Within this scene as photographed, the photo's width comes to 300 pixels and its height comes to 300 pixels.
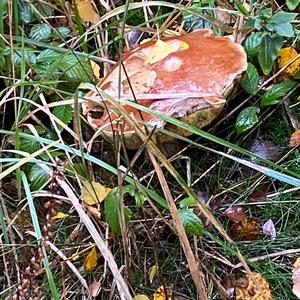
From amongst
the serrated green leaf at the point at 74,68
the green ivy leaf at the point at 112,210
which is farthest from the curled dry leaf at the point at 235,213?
the serrated green leaf at the point at 74,68

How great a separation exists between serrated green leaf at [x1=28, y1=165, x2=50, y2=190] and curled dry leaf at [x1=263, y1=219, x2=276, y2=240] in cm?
52

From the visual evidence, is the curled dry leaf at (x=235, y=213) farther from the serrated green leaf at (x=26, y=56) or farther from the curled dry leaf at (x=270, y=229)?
the serrated green leaf at (x=26, y=56)

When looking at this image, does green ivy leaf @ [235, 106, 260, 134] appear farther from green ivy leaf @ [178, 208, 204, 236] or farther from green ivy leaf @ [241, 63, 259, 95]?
green ivy leaf @ [178, 208, 204, 236]

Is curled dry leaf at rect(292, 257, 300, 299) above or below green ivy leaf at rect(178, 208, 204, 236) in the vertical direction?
below

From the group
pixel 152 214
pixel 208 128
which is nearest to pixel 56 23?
pixel 208 128

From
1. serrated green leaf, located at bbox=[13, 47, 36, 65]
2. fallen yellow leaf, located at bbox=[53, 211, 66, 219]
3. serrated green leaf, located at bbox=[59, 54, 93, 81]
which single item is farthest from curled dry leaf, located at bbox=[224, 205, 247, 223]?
serrated green leaf, located at bbox=[13, 47, 36, 65]

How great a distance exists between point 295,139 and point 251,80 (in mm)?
189

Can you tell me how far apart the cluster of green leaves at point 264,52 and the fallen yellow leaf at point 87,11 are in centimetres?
44

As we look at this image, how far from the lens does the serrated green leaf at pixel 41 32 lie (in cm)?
174

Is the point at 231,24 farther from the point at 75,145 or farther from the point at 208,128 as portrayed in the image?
the point at 75,145

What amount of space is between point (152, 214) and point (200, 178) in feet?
0.54

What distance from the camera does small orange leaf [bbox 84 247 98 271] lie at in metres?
1.41

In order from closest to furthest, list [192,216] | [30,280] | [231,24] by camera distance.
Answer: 1. [30,280]
2. [192,216]
3. [231,24]

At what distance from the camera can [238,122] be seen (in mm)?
1570
